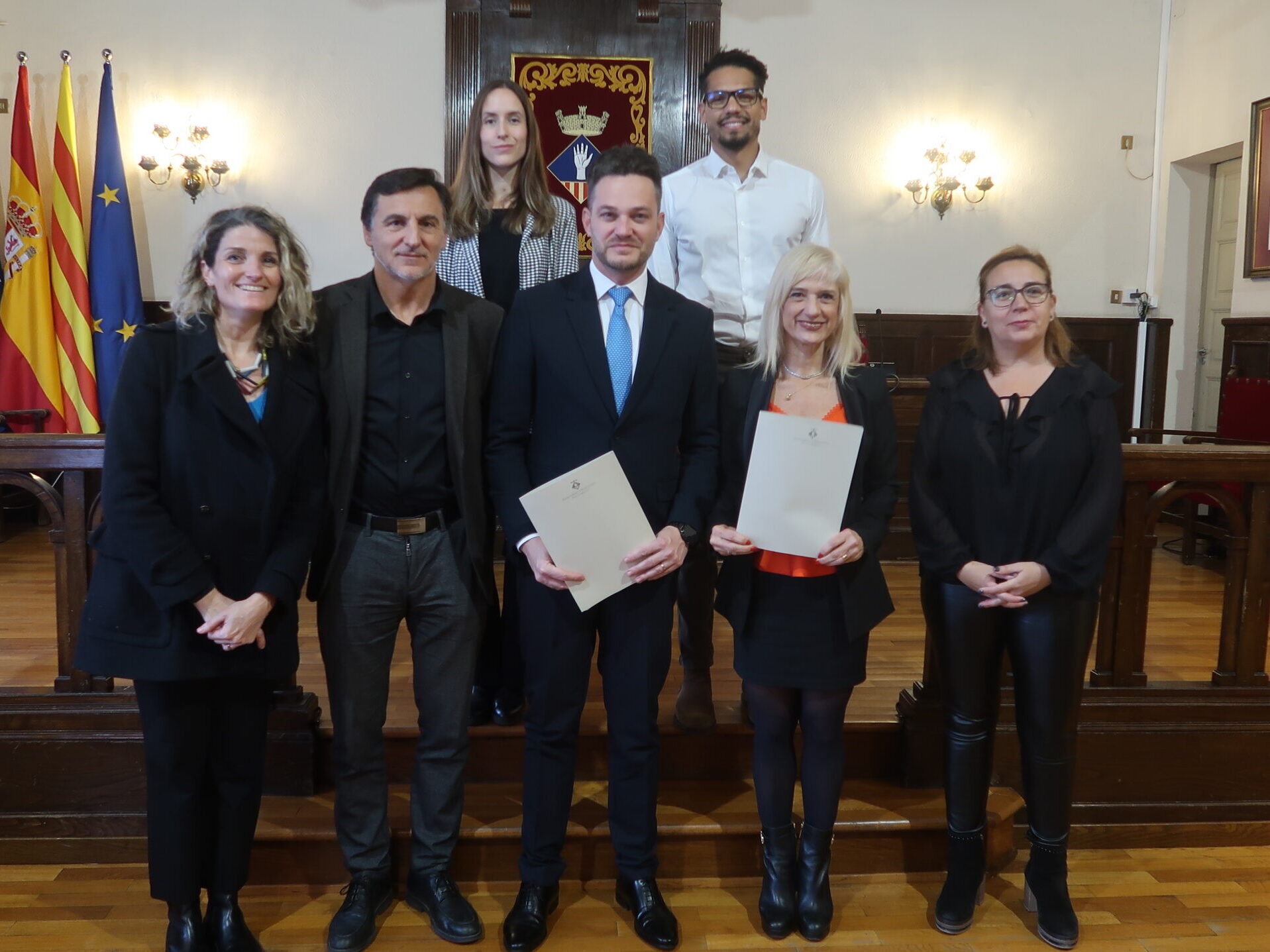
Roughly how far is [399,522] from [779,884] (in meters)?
1.18

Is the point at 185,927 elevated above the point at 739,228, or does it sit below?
below

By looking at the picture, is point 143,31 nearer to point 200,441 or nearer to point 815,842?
point 200,441

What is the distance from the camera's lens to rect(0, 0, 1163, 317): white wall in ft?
18.8

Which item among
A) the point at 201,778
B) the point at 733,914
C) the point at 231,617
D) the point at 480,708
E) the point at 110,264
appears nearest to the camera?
the point at 231,617

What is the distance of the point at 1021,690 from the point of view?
223 centimetres

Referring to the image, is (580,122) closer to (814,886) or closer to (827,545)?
(827,545)

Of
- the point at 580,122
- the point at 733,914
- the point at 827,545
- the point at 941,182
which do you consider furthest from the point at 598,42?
the point at 733,914

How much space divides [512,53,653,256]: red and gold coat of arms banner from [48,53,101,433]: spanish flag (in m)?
2.47

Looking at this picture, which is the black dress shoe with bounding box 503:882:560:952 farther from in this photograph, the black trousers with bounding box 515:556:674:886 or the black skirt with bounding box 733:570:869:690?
the black skirt with bounding box 733:570:869:690

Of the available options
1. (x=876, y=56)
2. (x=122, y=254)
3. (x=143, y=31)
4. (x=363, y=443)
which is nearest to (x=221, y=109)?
(x=143, y=31)

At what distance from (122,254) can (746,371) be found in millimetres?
4671

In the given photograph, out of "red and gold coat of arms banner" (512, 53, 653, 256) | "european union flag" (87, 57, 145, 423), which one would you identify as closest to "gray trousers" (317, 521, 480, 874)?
"red and gold coat of arms banner" (512, 53, 653, 256)

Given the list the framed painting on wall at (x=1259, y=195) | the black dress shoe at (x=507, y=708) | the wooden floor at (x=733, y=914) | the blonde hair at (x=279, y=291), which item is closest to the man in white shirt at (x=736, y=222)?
the black dress shoe at (x=507, y=708)

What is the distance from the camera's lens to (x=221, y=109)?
18.9 ft
